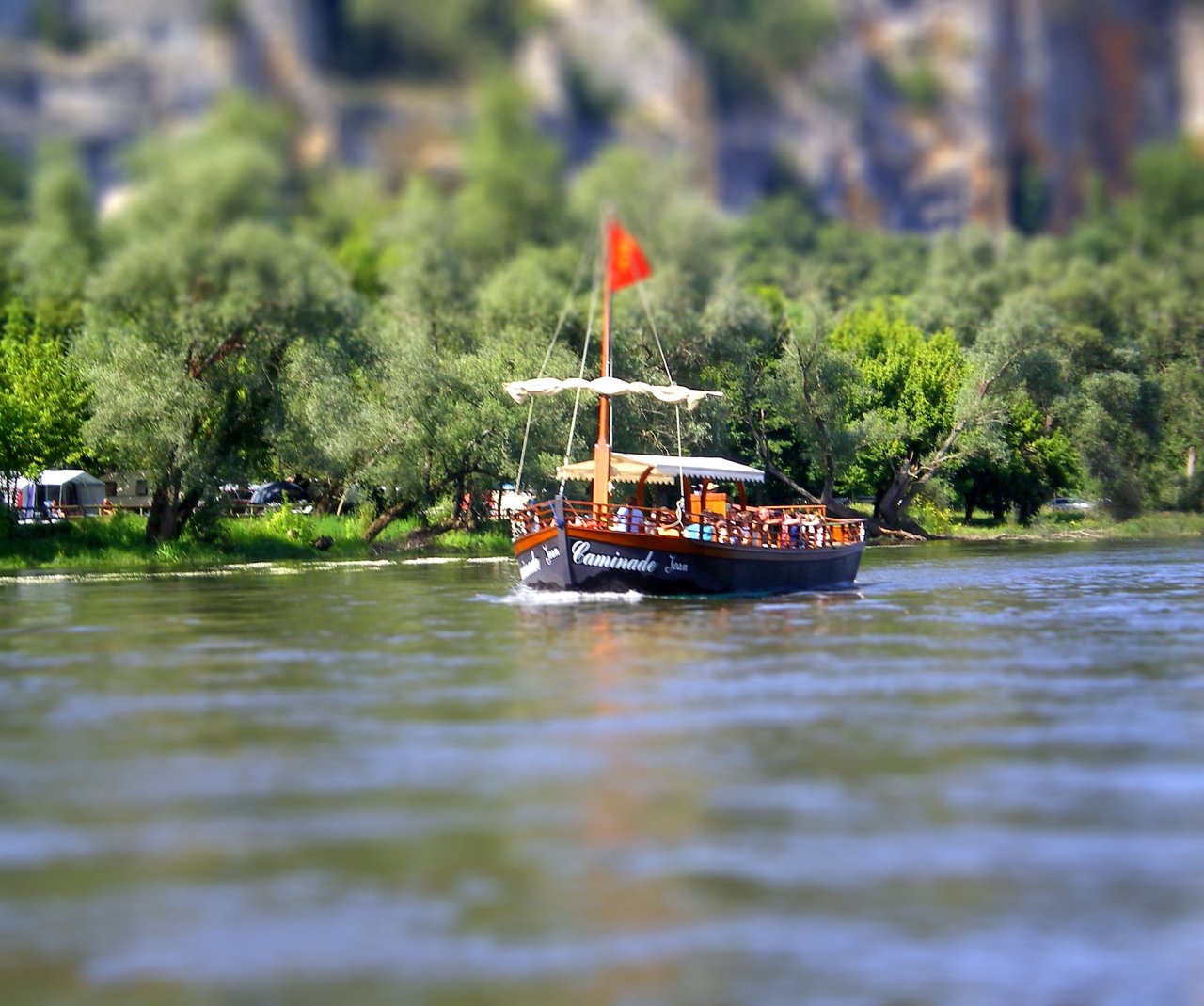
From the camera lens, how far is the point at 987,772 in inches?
986

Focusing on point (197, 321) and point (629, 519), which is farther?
point (197, 321)

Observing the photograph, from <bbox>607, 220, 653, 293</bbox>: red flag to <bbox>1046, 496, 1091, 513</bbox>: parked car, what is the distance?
48.8 metres

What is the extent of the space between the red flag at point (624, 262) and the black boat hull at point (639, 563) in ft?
24.2

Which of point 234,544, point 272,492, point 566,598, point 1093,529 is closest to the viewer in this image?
point 566,598

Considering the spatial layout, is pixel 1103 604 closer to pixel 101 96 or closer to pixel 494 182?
pixel 494 182

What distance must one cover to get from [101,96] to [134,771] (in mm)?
163869

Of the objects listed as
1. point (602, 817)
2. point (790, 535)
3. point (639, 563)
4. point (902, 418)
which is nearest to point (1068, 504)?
point (902, 418)

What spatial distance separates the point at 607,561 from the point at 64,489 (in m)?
36.3

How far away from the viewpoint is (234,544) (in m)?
66.2

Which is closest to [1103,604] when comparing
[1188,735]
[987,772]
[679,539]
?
[679,539]

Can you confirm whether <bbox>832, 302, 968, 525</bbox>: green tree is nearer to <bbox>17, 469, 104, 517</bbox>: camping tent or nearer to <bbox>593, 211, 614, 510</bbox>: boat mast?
<bbox>17, 469, 104, 517</bbox>: camping tent

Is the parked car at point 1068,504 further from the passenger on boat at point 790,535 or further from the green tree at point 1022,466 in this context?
the passenger on boat at point 790,535

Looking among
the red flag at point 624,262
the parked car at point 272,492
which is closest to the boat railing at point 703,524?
the red flag at point 624,262

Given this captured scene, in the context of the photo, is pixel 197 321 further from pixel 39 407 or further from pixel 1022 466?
pixel 1022 466
